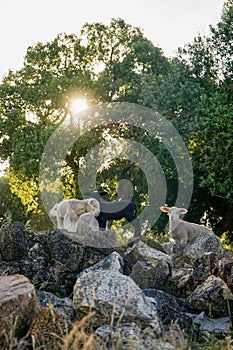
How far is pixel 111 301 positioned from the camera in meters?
5.67

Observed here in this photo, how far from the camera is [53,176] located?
3153cm

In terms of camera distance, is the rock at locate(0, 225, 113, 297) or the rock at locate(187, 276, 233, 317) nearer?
the rock at locate(187, 276, 233, 317)

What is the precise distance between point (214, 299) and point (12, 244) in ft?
10.2

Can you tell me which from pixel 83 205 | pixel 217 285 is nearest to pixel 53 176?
pixel 83 205

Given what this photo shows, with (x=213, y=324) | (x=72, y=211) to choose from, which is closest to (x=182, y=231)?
(x=72, y=211)

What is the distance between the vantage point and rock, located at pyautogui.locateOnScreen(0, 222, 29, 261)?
28.0ft

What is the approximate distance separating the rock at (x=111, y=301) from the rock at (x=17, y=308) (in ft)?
1.84

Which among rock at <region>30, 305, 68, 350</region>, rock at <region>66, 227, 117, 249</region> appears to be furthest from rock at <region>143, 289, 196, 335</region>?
rock at <region>66, 227, 117, 249</region>

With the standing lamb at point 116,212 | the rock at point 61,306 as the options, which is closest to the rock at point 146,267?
the rock at point 61,306

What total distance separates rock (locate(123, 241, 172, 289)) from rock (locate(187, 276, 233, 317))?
1.02m

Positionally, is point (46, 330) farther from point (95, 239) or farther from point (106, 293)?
point (95, 239)

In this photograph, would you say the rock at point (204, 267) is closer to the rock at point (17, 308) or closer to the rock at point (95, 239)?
the rock at point (95, 239)

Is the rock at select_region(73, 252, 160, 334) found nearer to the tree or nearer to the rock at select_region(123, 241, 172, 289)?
the rock at select_region(123, 241, 172, 289)

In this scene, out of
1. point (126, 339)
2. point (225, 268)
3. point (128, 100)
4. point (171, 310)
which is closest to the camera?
point (126, 339)
